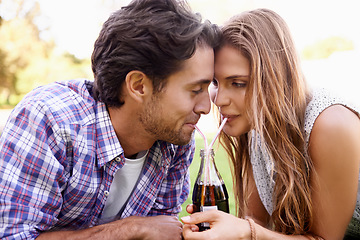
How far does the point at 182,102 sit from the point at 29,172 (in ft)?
2.49

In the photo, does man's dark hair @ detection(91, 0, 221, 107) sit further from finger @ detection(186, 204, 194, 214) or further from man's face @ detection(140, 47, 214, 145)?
finger @ detection(186, 204, 194, 214)

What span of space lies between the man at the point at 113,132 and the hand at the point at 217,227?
0.29m

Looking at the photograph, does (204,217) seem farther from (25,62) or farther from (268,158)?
(25,62)

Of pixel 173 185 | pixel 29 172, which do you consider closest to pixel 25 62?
pixel 173 185

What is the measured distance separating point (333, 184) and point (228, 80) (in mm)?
683

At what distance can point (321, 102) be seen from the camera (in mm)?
2062

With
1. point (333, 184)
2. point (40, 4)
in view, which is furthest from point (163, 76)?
point (40, 4)

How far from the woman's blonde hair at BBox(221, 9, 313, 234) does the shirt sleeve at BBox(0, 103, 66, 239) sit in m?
0.92

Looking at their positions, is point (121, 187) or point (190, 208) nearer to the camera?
point (190, 208)

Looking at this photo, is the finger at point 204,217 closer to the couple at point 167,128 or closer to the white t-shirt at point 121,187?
the couple at point 167,128

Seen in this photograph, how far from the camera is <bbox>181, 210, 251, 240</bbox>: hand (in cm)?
180

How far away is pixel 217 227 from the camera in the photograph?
1.81 m

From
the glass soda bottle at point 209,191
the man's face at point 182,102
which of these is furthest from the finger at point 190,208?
the man's face at point 182,102

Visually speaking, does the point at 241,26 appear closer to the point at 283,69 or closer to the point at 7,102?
the point at 283,69
